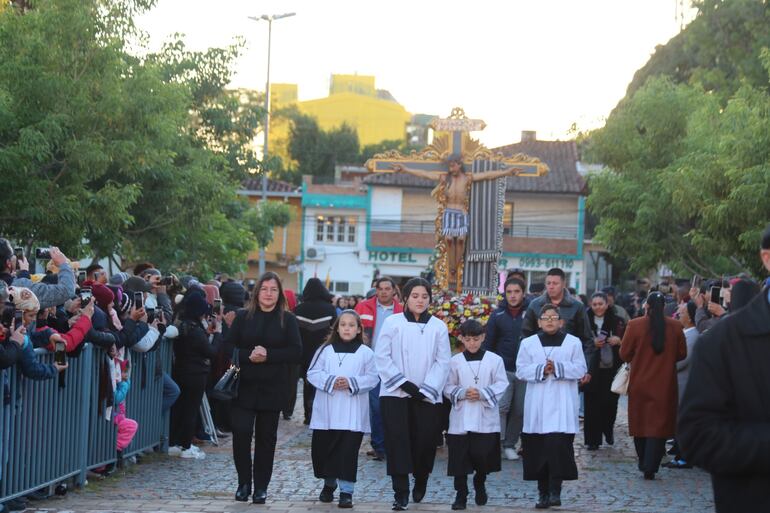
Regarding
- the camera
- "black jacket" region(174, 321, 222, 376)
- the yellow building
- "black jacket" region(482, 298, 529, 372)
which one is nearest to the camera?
the camera

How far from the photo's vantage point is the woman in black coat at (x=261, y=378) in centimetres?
1124

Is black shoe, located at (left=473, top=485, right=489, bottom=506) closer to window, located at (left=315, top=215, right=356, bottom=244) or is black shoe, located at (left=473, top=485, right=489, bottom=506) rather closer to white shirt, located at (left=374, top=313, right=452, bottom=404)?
white shirt, located at (left=374, top=313, right=452, bottom=404)

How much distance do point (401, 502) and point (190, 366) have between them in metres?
4.02

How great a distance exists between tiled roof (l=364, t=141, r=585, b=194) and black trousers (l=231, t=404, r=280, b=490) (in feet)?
175

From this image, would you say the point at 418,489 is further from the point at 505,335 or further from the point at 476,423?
the point at 505,335

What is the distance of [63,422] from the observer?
10984 millimetres

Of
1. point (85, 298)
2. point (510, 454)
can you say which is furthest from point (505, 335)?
point (85, 298)

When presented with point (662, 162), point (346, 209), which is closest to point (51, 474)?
point (662, 162)

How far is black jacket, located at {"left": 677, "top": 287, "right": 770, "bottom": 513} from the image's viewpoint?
172 inches

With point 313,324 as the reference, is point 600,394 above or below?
below

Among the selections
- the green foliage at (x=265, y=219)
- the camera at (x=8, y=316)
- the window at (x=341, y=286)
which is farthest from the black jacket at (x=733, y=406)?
the window at (x=341, y=286)

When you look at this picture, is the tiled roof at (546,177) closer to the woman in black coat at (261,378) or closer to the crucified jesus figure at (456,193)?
the crucified jesus figure at (456,193)

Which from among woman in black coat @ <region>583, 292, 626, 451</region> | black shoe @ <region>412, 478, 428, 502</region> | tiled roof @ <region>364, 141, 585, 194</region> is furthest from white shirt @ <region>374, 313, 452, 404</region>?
tiled roof @ <region>364, 141, 585, 194</region>

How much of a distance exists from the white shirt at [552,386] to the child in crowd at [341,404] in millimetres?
Result: 1368
